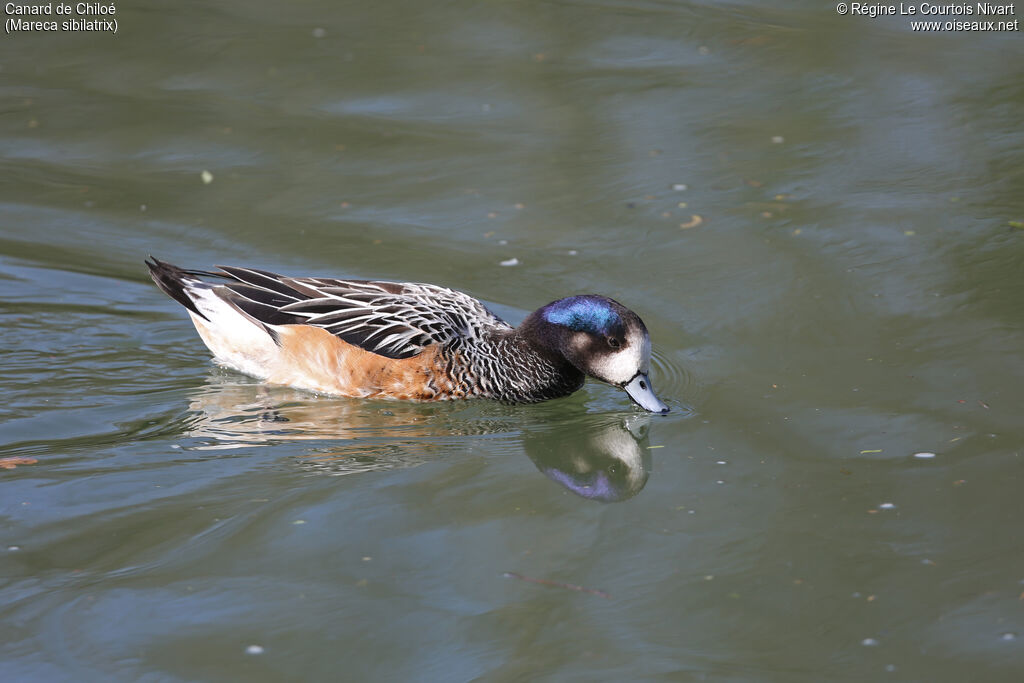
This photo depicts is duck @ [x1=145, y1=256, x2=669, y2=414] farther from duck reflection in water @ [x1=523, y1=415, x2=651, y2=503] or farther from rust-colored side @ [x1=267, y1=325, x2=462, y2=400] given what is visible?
duck reflection in water @ [x1=523, y1=415, x2=651, y2=503]

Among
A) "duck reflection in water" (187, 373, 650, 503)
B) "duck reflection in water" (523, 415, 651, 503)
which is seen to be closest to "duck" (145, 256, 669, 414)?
"duck reflection in water" (187, 373, 650, 503)

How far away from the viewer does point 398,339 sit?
22.8 ft

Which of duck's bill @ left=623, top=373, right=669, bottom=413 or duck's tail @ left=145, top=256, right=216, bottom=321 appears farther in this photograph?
duck's tail @ left=145, top=256, right=216, bottom=321

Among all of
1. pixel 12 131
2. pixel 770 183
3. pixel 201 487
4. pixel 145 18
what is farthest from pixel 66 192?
pixel 770 183

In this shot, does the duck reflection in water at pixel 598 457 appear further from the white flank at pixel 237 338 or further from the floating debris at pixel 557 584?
the white flank at pixel 237 338

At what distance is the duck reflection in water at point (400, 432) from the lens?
19.6 ft

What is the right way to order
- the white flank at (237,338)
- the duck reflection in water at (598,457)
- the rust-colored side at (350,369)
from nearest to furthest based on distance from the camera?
the duck reflection in water at (598,457), the rust-colored side at (350,369), the white flank at (237,338)

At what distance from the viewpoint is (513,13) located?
40.3 ft

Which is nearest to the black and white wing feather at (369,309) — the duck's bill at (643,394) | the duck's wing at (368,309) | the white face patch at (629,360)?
the duck's wing at (368,309)

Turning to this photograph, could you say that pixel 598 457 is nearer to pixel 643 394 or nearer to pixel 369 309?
pixel 643 394

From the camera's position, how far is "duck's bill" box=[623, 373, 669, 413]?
651 centimetres

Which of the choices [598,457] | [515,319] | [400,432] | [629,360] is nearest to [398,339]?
[400,432]

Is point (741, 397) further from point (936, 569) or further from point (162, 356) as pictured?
point (162, 356)

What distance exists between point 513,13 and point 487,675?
9.03m
